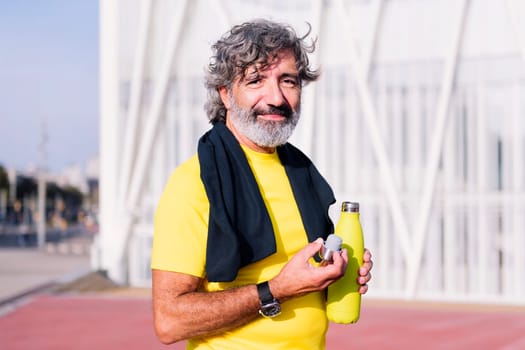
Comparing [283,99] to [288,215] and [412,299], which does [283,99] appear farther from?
[412,299]

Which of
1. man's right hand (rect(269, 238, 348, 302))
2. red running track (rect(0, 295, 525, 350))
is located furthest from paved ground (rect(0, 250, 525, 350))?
man's right hand (rect(269, 238, 348, 302))

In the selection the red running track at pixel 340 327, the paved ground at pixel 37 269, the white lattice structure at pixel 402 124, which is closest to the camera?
the red running track at pixel 340 327

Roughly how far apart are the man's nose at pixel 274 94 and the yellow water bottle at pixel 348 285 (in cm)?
38

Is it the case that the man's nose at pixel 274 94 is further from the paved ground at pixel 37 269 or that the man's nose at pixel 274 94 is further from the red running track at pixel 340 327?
the paved ground at pixel 37 269

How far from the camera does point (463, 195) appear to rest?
1216 cm

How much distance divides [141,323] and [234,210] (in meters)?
8.61

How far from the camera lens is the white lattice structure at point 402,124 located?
11945mm

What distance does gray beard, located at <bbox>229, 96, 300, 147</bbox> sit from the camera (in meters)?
2.16

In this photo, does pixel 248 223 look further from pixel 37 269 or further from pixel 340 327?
pixel 37 269

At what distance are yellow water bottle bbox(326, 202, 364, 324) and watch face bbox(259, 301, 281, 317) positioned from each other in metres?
0.25

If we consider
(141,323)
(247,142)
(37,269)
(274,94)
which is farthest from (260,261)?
(37,269)

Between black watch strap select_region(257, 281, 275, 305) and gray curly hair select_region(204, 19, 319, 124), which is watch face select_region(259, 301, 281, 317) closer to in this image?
black watch strap select_region(257, 281, 275, 305)

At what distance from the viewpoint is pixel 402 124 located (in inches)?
492

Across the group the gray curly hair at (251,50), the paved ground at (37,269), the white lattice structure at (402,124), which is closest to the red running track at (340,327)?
the white lattice structure at (402,124)
